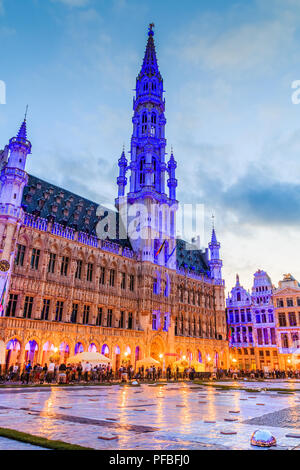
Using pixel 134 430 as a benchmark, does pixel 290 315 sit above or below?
above

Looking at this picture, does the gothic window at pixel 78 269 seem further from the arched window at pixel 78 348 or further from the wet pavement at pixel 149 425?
the wet pavement at pixel 149 425

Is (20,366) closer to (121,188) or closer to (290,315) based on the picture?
(121,188)

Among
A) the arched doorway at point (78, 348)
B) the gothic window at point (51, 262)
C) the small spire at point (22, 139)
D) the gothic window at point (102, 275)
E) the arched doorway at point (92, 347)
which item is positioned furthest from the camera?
the gothic window at point (102, 275)

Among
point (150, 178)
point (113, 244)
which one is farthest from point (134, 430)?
point (150, 178)

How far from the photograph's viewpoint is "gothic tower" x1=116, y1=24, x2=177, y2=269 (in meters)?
55.6

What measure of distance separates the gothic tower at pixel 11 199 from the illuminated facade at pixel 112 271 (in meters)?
0.10

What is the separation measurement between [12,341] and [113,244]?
1911cm

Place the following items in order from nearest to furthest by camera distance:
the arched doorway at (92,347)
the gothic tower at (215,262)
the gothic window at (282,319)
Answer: the arched doorway at (92,347), the gothic window at (282,319), the gothic tower at (215,262)

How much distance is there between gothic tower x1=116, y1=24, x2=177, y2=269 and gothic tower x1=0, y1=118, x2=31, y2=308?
838 inches

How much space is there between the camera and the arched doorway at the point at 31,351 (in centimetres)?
3600

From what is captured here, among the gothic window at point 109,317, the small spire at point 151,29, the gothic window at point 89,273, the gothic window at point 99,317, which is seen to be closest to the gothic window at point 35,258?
the gothic window at point 89,273

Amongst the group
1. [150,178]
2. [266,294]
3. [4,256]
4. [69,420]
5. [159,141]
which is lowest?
[69,420]

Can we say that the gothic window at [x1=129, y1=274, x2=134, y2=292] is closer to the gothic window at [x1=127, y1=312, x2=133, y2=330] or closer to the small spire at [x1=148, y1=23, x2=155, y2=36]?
the gothic window at [x1=127, y1=312, x2=133, y2=330]
